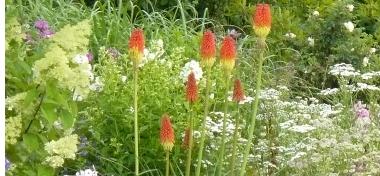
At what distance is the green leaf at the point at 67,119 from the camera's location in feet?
10.0

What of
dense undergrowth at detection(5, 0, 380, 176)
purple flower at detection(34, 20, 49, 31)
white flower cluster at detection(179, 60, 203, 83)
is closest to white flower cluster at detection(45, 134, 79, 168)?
dense undergrowth at detection(5, 0, 380, 176)

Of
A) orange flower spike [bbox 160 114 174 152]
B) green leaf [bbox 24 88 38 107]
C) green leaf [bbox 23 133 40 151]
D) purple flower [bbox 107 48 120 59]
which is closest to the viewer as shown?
green leaf [bbox 24 88 38 107]

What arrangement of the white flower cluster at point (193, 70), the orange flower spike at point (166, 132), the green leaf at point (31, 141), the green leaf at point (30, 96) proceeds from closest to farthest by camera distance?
the green leaf at point (30, 96) → the green leaf at point (31, 141) → the orange flower spike at point (166, 132) → the white flower cluster at point (193, 70)

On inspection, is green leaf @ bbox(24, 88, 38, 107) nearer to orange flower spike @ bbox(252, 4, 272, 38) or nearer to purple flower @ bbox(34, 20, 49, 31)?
orange flower spike @ bbox(252, 4, 272, 38)

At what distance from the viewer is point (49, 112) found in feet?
9.96

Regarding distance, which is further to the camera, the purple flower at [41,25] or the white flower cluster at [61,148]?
the purple flower at [41,25]

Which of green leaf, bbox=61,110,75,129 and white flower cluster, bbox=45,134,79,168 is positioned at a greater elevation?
green leaf, bbox=61,110,75,129

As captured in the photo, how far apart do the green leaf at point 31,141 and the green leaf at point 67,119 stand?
0.36ft

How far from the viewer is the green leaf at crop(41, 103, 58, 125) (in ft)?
9.86

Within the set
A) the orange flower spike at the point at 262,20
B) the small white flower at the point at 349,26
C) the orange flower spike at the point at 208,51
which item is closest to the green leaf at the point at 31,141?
the orange flower spike at the point at 208,51

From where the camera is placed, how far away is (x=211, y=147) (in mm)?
4789

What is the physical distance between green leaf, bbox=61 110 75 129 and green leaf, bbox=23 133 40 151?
110 mm

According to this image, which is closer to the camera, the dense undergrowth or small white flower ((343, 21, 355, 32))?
the dense undergrowth

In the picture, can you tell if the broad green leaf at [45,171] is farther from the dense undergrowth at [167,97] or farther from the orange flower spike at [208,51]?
the orange flower spike at [208,51]
